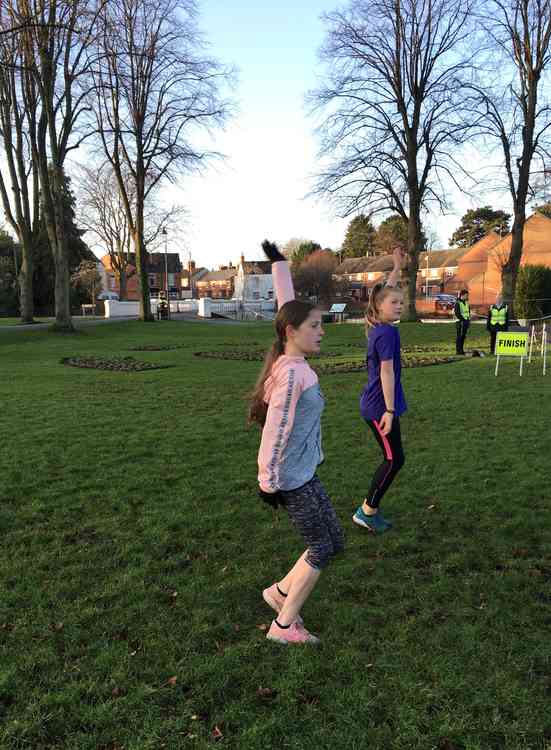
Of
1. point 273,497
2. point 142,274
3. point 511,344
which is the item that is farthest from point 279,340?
point 142,274

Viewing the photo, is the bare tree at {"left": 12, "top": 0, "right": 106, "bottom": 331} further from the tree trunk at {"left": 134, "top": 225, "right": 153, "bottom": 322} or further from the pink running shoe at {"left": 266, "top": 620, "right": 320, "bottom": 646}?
the pink running shoe at {"left": 266, "top": 620, "right": 320, "bottom": 646}

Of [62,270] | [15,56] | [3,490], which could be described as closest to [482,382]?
[3,490]

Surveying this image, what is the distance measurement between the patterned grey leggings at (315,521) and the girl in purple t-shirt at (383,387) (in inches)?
59.4

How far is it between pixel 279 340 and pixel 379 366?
5.69ft

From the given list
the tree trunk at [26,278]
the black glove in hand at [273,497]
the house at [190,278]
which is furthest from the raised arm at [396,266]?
the house at [190,278]

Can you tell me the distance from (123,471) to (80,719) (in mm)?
3909

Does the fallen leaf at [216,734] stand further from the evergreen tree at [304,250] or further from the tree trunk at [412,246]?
the evergreen tree at [304,250]

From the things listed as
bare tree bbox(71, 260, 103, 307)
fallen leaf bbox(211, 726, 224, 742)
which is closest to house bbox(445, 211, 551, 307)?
bare tree bbox(71, 260, 103, 307)

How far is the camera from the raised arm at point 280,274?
3.29 metres

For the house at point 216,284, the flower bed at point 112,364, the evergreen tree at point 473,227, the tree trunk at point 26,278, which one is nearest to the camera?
the flower bed at point 112,364

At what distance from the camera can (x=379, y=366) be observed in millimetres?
4594

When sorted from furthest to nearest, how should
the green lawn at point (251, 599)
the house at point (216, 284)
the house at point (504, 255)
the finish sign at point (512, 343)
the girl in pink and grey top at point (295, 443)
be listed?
1. the house at point (216, 284)
2. the house at point (504, 255)
3. the finish sign at point (512, 343)
4. the girl in pink and grey top at point (295, 443)
5. the green lawn at point (251, 599)

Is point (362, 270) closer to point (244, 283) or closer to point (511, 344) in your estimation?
point (244, 283)

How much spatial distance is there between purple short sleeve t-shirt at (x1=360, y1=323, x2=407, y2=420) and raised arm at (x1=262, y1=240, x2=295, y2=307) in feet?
4.47
